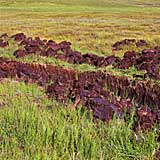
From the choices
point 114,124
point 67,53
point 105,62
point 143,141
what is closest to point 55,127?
point 114,124

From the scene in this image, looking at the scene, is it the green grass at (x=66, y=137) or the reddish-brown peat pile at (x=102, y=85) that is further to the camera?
the reddish-brown peat pile at (x=102, y=85)

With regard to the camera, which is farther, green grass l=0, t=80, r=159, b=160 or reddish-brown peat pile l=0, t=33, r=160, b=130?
reddish-brown peat pile l=0, t=33, r=160, b=130

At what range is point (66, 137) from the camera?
6.42 meters

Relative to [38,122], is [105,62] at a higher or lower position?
lower

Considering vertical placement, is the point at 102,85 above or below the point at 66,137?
below

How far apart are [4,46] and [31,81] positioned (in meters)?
8.98

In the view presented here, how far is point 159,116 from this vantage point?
276 inches

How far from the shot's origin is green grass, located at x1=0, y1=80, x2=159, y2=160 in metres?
6.02

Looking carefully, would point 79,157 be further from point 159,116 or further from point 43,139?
point 159,116

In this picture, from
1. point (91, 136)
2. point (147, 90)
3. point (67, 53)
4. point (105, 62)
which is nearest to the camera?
point (91, 136)

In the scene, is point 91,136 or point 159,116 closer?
point 91,136

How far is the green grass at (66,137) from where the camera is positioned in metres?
6.02

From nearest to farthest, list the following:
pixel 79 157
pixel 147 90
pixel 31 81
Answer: pixel 79 157 < pixel 147 90 < pixel 31 81

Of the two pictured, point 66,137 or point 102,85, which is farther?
point 102,85
